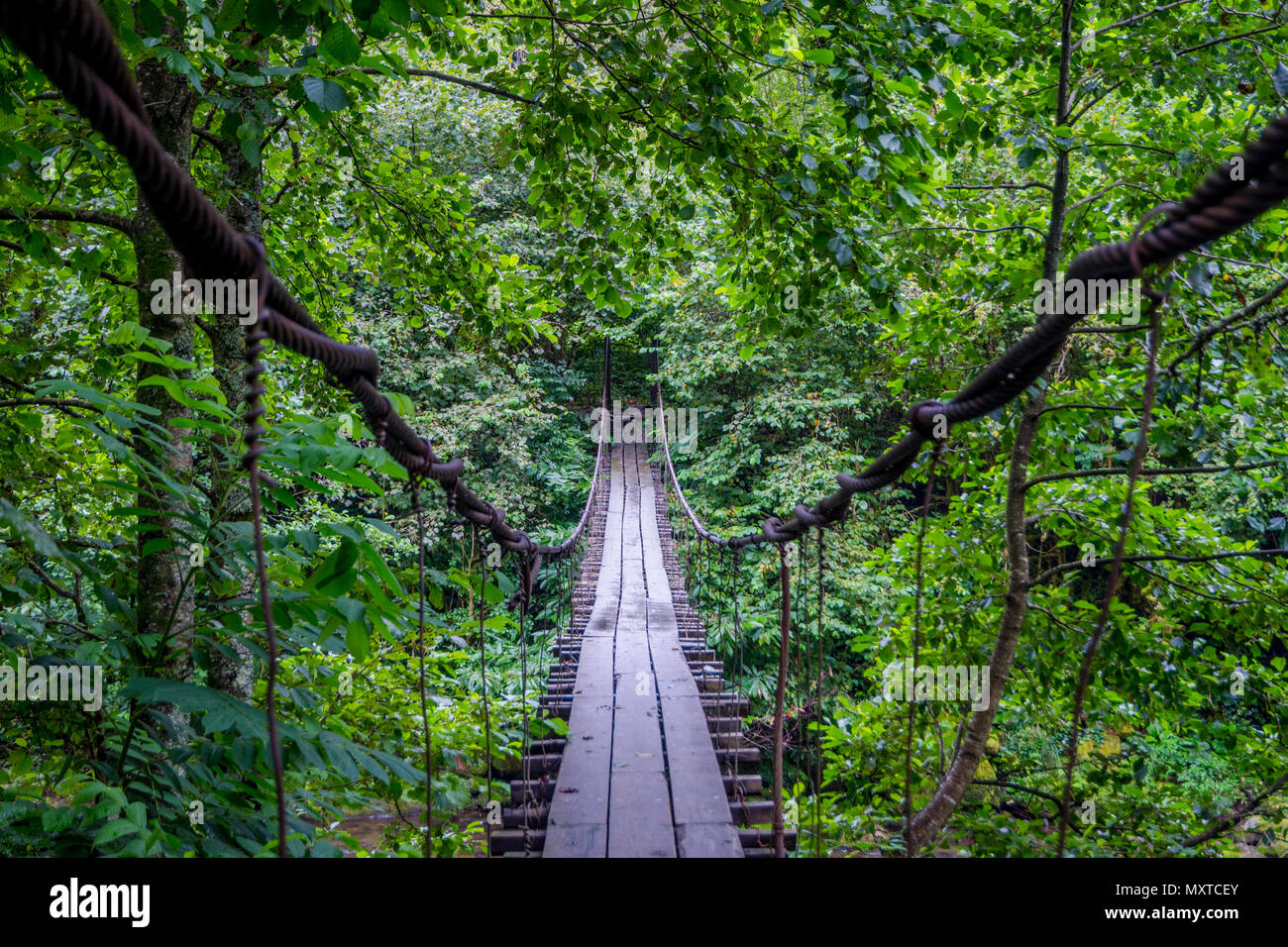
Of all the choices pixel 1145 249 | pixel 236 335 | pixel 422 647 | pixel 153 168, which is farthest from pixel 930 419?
pixel 236 335

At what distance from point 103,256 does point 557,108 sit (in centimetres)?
131

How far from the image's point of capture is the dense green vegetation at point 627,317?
0.98 meters

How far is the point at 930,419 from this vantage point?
3.14ft

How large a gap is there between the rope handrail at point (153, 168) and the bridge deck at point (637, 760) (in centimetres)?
121

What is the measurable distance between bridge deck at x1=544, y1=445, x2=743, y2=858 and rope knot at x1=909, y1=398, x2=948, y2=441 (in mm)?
1049

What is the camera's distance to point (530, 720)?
160 centimetres

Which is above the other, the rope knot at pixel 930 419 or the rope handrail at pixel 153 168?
the rope handrail at pixel 153 168

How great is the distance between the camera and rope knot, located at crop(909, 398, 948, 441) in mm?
937

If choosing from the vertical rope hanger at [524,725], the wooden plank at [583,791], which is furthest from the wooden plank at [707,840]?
the vertical rope hanger at [524,725]

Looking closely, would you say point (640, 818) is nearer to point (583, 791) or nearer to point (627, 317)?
point (583, 791)

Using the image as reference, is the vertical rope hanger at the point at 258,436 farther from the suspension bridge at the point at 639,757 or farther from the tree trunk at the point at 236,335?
the tree trunk at the point at 236,335
